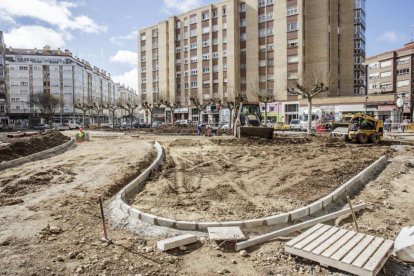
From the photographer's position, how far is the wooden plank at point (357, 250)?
425 cm

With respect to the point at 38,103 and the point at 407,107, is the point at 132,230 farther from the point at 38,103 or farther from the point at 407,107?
the point at 38,103

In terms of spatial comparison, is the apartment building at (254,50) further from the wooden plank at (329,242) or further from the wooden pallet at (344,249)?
the wooden pallet at (344,249)

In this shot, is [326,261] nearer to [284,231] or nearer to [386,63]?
[284,231]

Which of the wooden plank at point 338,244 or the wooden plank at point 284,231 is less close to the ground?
the wooden plank at point 338,244

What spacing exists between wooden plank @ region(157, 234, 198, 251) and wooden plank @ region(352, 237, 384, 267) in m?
2.32

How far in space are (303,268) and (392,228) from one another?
267 cm

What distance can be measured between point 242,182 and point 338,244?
467cm

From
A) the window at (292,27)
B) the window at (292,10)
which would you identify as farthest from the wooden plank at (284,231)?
the window at (292,10)

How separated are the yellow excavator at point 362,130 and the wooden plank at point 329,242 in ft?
50.7

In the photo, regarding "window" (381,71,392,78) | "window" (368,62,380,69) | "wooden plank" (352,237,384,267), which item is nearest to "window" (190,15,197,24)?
"window" (368,62,380,69)

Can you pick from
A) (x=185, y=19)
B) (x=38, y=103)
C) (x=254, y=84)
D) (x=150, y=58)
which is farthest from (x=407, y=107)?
(x=38, y=103)

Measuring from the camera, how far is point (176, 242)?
16.1ft

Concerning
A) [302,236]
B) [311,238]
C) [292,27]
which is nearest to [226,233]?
[302,236]

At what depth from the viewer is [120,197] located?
23.7ft
